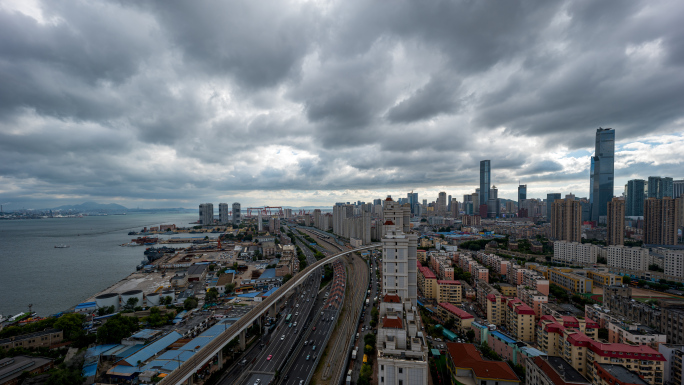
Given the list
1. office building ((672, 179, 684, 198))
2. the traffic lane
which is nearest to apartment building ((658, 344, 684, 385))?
the traffic lane

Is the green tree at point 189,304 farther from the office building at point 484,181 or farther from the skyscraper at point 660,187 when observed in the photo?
the office building at point 484,181

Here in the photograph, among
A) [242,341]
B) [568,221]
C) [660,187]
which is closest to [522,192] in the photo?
[660,187]

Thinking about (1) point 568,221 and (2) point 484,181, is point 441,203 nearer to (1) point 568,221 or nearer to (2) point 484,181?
(2) point 484,181

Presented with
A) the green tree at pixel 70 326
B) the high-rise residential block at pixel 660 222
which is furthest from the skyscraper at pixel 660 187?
the green tree at pixel 70 326

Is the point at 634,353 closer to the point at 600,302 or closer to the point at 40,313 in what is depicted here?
the point at 600,302

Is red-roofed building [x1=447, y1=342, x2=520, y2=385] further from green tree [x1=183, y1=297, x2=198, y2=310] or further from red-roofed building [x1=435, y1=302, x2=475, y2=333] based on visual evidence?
green tree [x1=183, y1=297, x2=198, y2=310]
